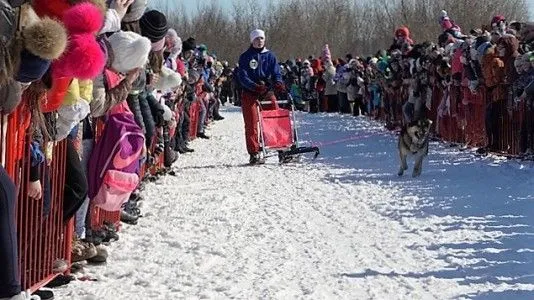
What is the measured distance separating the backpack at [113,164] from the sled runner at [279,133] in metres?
6.75

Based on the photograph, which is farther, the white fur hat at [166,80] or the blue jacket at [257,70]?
the blue jacket at [257,70]

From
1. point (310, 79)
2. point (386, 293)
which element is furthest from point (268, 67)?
point (310, 79)

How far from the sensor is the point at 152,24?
676 cm

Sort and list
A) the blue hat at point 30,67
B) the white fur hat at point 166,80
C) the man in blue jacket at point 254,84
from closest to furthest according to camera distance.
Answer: the blue hat at point 30,67 < the white fur hat at point 166,80 < the man in blue jacket at point 254,84

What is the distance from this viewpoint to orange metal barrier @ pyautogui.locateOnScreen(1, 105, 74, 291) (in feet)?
13.4

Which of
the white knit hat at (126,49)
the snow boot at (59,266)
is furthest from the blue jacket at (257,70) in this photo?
the snow boot at (59,266)

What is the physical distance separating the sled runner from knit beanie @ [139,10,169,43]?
5.48 m

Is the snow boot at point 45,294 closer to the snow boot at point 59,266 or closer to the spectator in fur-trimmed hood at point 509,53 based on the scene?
the snow boot at point 59,266

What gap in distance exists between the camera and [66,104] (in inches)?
180

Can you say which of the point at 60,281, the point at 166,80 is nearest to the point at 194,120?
the point at 166,80

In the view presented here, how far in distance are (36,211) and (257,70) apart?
800cm

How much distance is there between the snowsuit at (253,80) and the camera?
40.3 feet

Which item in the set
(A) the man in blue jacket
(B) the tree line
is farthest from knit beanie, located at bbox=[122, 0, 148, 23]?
(B) the tree line

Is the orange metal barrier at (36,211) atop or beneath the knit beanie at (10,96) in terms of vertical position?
beneath
